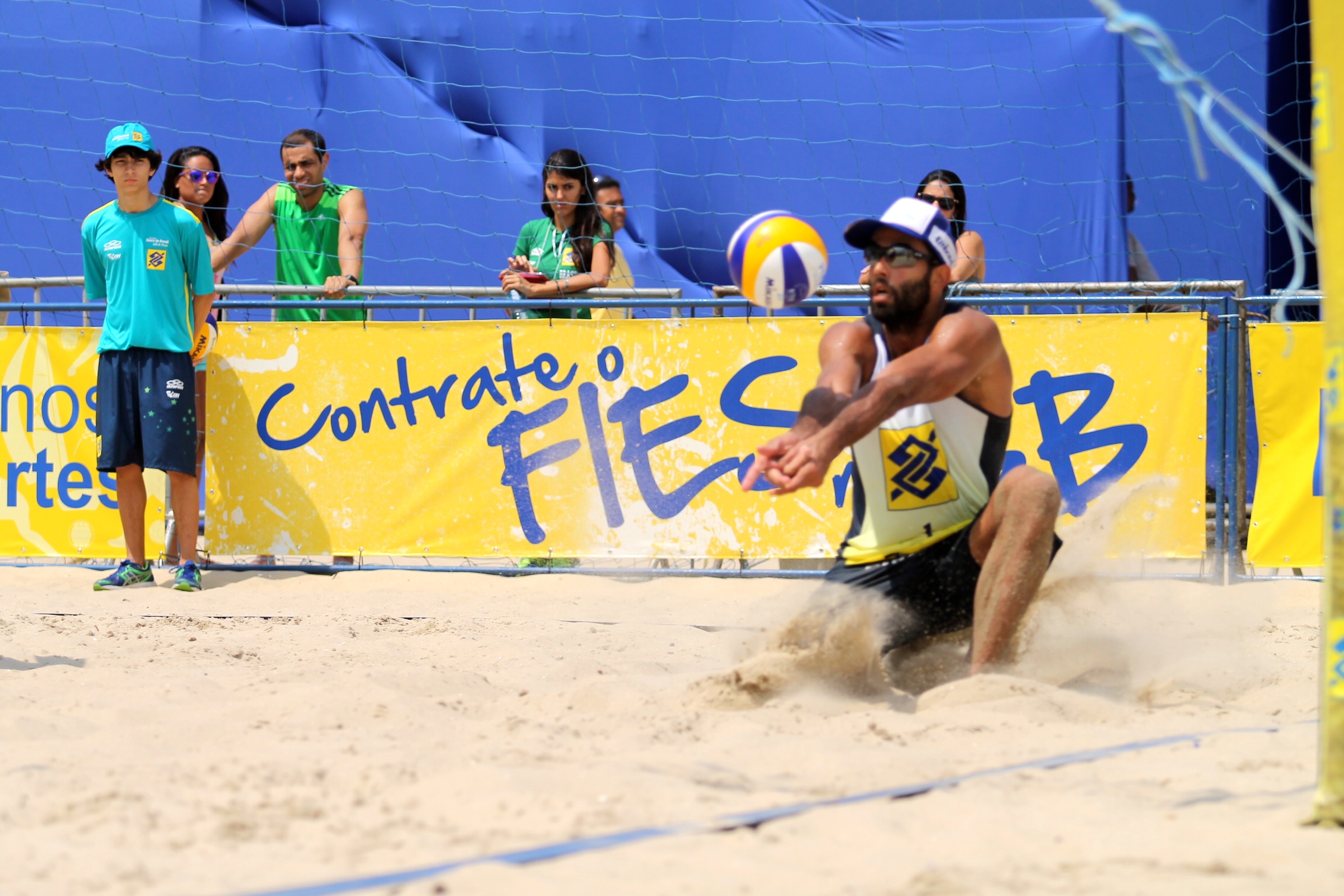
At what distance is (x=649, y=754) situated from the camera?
100 inches

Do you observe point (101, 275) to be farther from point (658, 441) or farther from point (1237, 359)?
point (1237, 359)

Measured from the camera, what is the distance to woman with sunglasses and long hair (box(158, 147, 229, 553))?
5938 millimetres

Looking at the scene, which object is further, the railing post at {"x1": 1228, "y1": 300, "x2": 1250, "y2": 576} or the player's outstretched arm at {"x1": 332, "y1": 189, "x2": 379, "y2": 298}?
the player's outstretched arm at {"x1": 332, "y1": 189, "x2": 379, "y2": 298}

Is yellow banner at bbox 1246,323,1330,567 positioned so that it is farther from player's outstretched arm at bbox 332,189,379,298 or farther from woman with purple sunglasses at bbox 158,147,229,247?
woman with purple sunglasses at bbox 158,147,229,247

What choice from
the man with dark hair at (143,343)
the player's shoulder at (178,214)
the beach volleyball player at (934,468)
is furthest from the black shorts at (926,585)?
the player's shoulder at (178,214)

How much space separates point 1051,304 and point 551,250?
2.37 m

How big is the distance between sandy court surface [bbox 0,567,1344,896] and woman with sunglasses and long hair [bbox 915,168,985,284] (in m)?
1.85

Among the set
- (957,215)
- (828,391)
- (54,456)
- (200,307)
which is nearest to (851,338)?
(828,391)

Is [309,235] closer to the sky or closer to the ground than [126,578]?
closer to the sky

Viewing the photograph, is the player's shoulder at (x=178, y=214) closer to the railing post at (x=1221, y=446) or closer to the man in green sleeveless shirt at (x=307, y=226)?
the man in green sleeveless shirt at (x=307, y=226)

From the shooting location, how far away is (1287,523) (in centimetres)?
544

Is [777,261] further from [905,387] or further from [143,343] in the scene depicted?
[143,343]

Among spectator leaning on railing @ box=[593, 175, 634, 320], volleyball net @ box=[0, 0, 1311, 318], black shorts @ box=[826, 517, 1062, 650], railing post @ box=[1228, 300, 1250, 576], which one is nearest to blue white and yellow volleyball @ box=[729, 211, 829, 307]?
black shorts @ box=[826, 517, 1062, 650]

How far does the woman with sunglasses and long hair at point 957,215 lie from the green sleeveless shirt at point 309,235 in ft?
9.21
